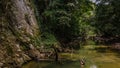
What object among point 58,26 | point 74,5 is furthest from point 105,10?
point 58,26

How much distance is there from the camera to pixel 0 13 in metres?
20.6

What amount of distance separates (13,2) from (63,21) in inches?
359

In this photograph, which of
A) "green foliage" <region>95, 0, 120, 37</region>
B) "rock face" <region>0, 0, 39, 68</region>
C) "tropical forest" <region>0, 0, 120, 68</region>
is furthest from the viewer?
"green foliage" <region>95, 0, 120, 37</region>

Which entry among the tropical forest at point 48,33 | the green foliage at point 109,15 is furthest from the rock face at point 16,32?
the green foliage at point 109,15

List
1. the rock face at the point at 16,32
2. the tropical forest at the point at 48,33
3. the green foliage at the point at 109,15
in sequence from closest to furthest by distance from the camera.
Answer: the rock face at the point at 16,32 < the tropical forest at the point at 48,33 < the green foliage at the point at 109,15

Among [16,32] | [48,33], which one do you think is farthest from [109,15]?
[16,32]

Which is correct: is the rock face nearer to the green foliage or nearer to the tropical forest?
the tropical forest

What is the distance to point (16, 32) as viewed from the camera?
22.0 meters

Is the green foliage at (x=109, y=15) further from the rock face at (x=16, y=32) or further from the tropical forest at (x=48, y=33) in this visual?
the rock face at (x=16, y=32)

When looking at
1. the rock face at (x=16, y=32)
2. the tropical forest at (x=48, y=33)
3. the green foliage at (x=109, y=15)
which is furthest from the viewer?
the green foliage at (x=109, y=15)

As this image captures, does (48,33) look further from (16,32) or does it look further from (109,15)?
(109,15)

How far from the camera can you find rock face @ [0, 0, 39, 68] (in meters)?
18.0

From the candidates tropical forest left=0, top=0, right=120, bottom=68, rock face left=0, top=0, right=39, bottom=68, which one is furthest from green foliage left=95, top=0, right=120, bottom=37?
rock face left=0, top=0, right=39, bottom=68

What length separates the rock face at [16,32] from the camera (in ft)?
58.9
